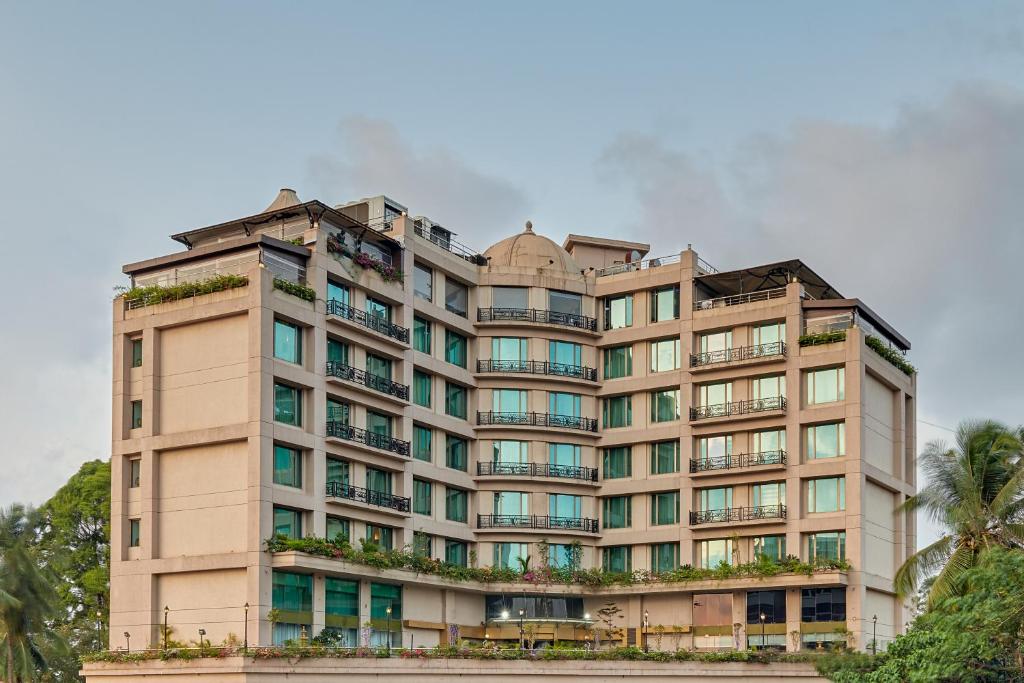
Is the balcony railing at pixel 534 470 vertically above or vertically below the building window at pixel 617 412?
below

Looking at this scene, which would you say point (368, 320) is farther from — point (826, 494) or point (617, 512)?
point (826, 494)

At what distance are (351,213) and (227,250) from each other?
43.5 ft

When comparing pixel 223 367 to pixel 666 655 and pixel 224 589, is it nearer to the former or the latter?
pixel 224 589

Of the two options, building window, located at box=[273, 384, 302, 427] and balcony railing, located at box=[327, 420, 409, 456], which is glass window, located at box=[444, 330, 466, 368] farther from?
building window, located at box=[273, 384, 302, 427]

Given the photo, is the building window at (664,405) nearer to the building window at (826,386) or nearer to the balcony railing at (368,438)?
the building window at (826,386)

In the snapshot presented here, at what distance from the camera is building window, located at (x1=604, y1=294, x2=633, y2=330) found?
89.2m

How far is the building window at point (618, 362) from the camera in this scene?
8881cm

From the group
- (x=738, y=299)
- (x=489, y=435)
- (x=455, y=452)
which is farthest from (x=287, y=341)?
(x=738, y=299)

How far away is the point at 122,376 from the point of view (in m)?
75.6

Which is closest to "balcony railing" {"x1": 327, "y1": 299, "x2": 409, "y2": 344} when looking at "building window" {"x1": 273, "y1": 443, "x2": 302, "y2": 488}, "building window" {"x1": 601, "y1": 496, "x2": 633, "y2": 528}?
"building window" {"x1": 273, "y1": 443, "x2": 302, "y2": 488}

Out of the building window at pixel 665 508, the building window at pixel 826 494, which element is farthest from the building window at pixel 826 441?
the building window at pixel 665 508

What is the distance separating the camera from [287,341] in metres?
72.9

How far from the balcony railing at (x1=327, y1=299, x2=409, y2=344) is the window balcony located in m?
2.43

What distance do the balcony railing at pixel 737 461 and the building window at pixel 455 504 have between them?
537 inches
